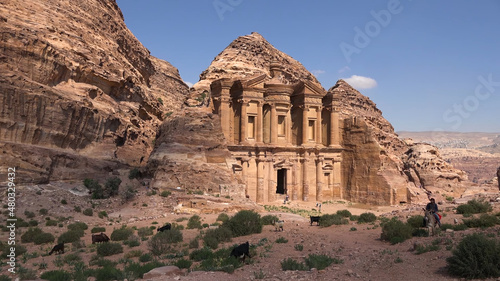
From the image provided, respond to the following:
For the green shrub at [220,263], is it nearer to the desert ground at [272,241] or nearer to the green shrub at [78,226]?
the desert ground at [272,241]

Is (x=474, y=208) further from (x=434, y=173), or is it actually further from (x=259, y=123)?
(x=259, y=123)

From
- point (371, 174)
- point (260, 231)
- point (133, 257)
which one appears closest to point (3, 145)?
point (133, 257)

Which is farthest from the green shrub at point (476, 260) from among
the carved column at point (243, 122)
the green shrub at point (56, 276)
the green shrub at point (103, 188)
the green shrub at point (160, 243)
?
the carved column at point (243, 122)

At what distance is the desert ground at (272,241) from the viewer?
933 centimetres

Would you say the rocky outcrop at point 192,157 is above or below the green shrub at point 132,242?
above

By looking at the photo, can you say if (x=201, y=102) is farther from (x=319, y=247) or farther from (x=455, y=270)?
(x=455, y=270)

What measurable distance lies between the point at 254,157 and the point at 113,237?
18888 mm

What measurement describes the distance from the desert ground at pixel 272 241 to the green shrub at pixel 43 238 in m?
0.23

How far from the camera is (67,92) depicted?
968 inches

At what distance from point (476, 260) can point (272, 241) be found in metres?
7.13

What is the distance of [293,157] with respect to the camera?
114ft

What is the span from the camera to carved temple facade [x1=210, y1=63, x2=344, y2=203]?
32625mm

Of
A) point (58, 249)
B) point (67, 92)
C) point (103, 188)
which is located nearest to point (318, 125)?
point (103, 188)

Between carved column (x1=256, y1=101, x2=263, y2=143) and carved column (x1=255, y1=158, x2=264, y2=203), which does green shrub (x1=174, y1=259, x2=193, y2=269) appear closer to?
carved column (x1=255, y1=158, x2=264, y2=203)
